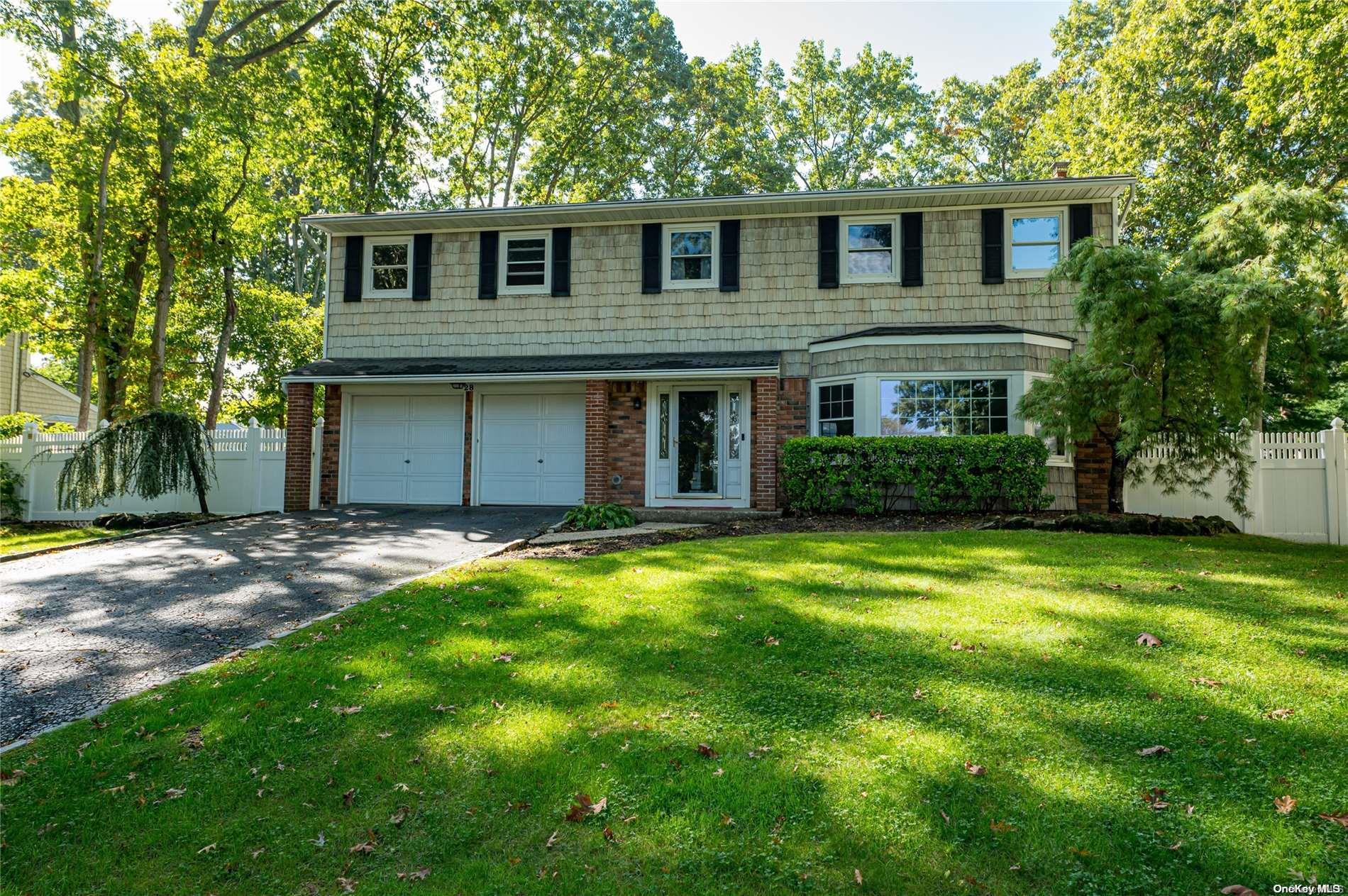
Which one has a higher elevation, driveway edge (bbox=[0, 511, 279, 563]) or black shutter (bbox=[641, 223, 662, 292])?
black shutter (bbox=[641, 223, 662, 292])

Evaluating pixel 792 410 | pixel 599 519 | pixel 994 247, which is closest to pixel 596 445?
pixel 599 519

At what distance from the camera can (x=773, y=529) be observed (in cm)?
993

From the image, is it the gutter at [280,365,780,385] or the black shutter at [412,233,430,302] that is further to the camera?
the black shutter at [412,233,430,302]

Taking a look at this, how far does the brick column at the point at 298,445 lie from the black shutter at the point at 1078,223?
13748 millimetres

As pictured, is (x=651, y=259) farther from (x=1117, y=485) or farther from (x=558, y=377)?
(x=1117, y=485)

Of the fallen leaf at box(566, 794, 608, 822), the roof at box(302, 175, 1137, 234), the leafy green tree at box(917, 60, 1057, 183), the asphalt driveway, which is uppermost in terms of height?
the leafy green tree at box(917, 60, 1057, 183)

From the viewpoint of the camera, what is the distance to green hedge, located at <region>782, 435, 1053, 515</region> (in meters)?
10.5

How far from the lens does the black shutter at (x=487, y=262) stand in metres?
14.2

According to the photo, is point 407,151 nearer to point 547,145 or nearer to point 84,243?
point 547,145

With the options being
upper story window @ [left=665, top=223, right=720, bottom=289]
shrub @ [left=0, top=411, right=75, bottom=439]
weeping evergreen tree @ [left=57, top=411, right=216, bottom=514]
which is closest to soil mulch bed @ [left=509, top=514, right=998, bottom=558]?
upper story window @ [left=665, top=223, right=720, bottom=289]

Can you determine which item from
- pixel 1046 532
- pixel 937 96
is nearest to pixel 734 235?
pixel 1046 532

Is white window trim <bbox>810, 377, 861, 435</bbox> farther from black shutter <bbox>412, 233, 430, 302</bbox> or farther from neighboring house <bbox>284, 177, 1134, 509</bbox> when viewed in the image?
black shutter <bbox>412, 233, 430, 302</bbox>

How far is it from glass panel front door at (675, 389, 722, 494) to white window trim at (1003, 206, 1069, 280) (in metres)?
5.50

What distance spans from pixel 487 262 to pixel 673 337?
158 inches
